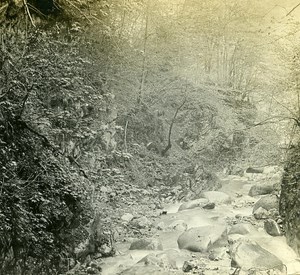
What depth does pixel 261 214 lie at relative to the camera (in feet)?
8.71

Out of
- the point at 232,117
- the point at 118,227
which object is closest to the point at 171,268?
the point at 118,227

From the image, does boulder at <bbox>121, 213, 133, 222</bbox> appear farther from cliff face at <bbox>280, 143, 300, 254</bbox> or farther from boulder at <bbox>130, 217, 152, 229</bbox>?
cliff face at <bbox>280, 143, 300, 254</bbox>

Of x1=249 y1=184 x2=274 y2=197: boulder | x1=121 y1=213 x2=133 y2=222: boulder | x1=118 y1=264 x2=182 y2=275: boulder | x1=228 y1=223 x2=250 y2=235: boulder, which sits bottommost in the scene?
x1=118 y1=264 x2=182 y2=275: boulder

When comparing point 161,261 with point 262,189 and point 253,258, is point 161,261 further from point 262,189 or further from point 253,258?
→ point 262,189

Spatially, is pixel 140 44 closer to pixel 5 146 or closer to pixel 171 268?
pixel 5 146

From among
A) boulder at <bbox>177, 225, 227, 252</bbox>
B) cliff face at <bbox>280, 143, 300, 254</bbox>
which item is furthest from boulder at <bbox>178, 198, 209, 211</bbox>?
cliff face at <bbox>280, 143, 300, 254</bbox>

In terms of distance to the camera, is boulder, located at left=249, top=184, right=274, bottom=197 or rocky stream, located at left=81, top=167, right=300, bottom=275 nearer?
rocky stream, located at left=81, top=167, right=300, bottom=275

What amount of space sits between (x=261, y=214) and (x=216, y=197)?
310 millimetres

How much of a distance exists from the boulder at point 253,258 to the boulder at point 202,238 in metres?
0.10

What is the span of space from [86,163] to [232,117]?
1.01m

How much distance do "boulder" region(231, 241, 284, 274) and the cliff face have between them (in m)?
0.20

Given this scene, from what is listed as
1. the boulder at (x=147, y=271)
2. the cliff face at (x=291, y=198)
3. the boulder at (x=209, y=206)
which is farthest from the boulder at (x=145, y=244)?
the cliff face at (x=291, y=198)

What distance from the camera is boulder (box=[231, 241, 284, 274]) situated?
252 cm

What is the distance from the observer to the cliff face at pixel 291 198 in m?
2.67
